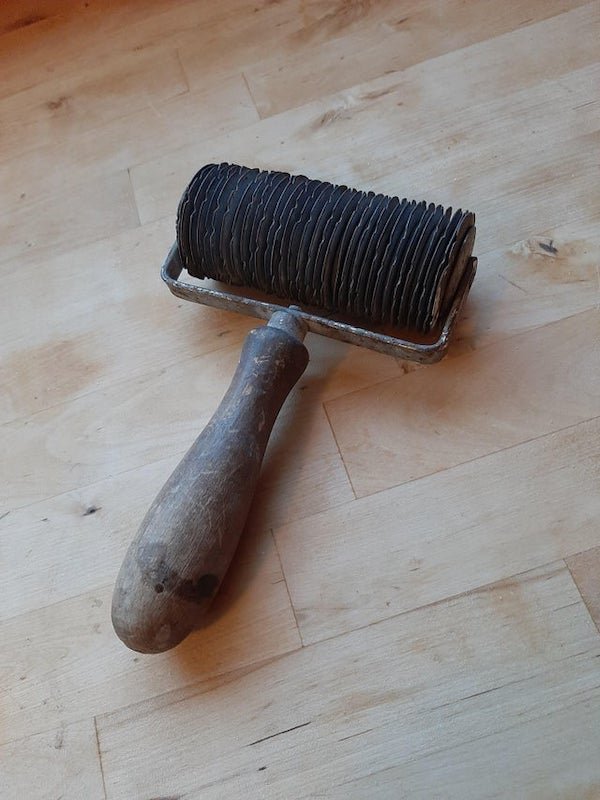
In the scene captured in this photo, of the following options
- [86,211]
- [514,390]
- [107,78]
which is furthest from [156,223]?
[514,390]

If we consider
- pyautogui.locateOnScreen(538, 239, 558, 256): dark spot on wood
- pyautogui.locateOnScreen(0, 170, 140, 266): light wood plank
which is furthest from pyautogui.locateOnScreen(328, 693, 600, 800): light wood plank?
pyautogui.locateOnScreen(0, 170, 140, 266): light wood plank

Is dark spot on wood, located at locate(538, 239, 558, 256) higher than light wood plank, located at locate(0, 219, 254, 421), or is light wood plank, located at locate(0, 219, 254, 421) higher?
light wood plank, located at locate(0, 219, 254, 421)

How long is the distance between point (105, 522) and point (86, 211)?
43 centimetres

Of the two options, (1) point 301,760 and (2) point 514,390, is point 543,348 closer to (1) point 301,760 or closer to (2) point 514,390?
(2) point 514,390

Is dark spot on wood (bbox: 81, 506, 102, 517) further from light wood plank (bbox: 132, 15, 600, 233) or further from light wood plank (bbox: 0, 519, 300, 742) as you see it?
light wood plank (bbox: 132, 15, 600, 233)

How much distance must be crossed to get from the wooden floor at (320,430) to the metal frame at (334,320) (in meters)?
0.05

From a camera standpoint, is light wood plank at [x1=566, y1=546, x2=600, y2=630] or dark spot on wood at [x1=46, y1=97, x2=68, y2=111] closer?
light wood plank at [x1=566, y1=546, x2=600, y2=630]

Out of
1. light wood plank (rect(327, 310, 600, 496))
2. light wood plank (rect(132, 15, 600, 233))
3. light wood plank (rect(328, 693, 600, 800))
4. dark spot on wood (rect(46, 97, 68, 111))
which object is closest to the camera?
light wood plank (rect(328, 693, 600, 800))

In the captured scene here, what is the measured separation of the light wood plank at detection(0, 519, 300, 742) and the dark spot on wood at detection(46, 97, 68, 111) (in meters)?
0.70

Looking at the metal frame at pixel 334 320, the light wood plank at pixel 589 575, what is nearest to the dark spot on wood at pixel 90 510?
the metal frame at pixel 334 320

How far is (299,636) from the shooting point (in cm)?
73

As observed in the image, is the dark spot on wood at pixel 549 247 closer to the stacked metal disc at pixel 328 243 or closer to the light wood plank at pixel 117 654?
the stacked metal disc at pixel 328 243

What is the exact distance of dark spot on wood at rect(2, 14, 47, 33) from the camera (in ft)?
3.66

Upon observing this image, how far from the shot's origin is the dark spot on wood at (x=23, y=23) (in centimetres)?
111
